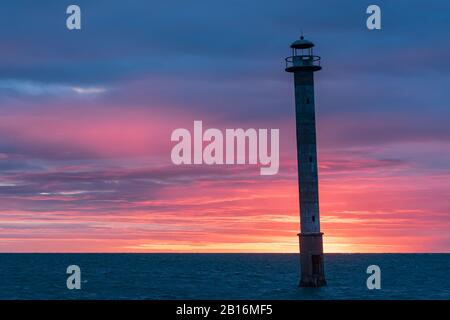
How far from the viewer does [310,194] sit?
2685 inches

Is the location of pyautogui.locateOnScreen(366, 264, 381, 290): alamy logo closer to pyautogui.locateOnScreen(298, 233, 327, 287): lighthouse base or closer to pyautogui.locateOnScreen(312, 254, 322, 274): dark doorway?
pyautogui.locateOnScreen(298, 233, 327, 287): lighthouse base

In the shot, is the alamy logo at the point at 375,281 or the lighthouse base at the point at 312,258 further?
the alamy logo at the point at 375,281

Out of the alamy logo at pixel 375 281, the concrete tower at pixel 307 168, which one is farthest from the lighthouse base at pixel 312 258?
the alamy logo at pixel 375 281

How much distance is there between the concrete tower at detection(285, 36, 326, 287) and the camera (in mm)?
68062

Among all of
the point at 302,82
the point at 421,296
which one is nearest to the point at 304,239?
the point at 302,82

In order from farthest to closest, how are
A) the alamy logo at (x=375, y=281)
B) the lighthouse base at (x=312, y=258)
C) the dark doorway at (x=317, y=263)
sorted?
the alamy logo at (x=375, y=281) → the dark doorway at (x=317, y=263) → the lighthouse base at (x=312, y=258)

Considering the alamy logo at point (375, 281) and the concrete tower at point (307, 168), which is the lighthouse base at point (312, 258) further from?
the alamy logo at point (375, 281)

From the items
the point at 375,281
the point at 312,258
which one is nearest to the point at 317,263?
the point at 312,258

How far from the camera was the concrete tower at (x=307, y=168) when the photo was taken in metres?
68.1

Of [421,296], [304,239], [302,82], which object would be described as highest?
[302,82]

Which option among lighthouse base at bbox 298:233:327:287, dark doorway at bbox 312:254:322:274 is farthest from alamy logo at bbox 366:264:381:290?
dark doorway at bbox 312:254:322:274
